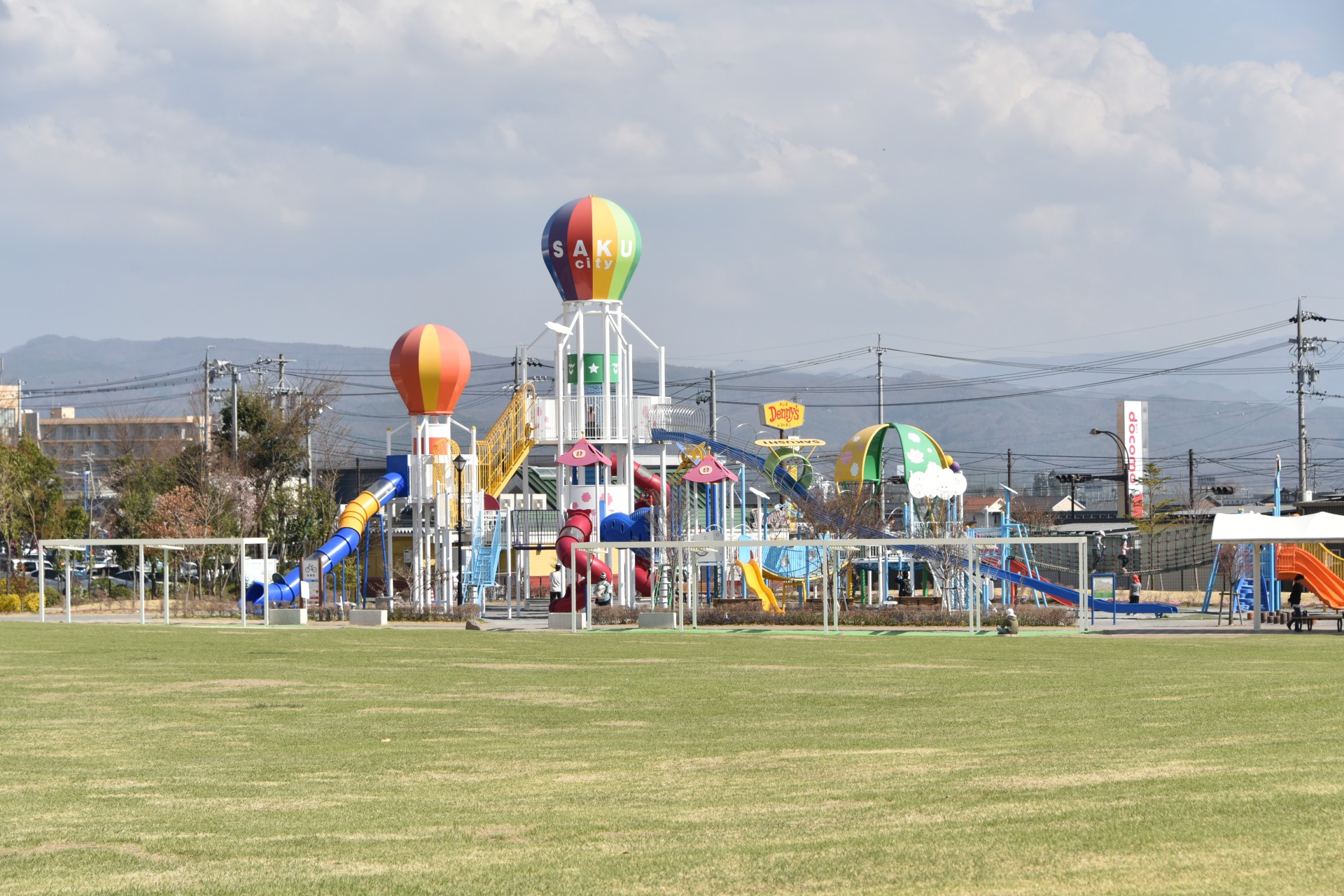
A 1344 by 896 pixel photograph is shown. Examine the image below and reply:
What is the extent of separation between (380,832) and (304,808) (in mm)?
1225

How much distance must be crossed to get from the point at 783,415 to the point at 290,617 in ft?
78.3

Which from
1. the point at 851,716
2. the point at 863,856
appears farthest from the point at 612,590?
the point at 863,856

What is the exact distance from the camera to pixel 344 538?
4903 cm

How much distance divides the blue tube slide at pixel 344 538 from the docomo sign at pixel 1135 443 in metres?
39.1

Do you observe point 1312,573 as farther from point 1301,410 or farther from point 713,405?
point 713,405

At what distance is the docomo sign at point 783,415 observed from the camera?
193 feet

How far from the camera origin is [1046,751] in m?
13.4

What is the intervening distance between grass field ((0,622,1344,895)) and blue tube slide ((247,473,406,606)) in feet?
78.7

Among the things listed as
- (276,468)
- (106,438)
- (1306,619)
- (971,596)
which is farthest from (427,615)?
(106,438)

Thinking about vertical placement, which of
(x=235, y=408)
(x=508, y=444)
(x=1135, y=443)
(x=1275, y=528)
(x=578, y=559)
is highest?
(x=235, y=408)

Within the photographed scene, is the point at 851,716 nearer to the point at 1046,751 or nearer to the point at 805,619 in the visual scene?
the point at 1046,751

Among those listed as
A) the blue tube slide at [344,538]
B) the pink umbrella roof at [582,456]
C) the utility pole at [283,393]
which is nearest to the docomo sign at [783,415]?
the pink umbrella roof at [582,456]

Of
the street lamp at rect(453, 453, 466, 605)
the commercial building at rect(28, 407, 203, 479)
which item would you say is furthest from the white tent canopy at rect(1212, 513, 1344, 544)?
the commercial building at rect(28, 407, 203, 479)

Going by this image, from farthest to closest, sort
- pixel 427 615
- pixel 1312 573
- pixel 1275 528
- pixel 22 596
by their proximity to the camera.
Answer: pixel 22 596, pixel 427 615, pixel 1312 573, pixel 1275 528
